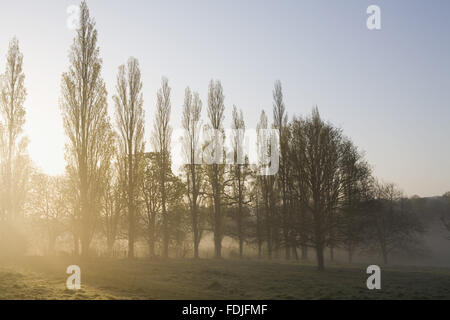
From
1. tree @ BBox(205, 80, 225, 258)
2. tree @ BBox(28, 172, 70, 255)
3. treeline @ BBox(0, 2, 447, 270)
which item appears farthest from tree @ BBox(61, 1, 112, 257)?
tree @ BBox(28, 172, 70, 255)

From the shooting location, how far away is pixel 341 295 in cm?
1464

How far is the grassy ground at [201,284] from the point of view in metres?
12.3

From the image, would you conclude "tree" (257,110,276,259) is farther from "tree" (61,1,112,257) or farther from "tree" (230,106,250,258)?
"tree" (61,1,112,257)

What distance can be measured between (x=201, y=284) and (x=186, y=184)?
1786 centimetres

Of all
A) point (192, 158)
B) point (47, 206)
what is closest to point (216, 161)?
point (192, 158)

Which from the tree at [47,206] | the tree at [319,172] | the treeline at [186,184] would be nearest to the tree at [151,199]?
the treeline at [186,184]

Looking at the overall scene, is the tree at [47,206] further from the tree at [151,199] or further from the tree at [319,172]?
the tree at [319,172]

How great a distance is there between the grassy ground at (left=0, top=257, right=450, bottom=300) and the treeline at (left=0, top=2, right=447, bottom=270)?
3634 mm

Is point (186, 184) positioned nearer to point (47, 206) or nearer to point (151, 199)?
point (151, 199)

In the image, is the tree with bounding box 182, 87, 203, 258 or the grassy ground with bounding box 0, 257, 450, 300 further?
the tree with bounding box 182, 87, 203, 258

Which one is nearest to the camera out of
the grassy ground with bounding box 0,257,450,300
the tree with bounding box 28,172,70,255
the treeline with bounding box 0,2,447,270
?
the grassy ground with bounding box 0,257,450,300

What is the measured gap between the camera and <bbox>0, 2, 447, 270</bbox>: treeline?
72.4ft

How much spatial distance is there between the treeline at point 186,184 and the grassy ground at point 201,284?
363 cm
